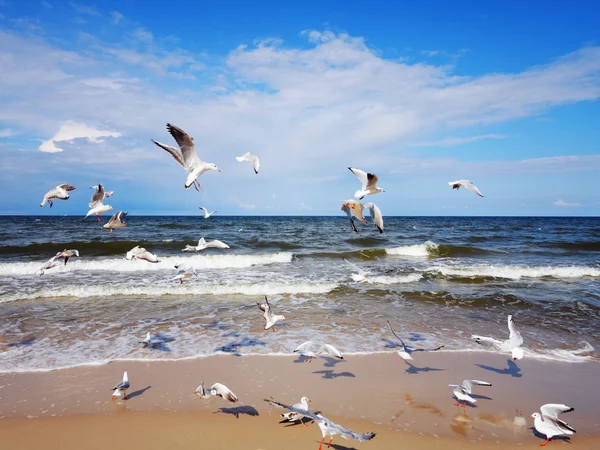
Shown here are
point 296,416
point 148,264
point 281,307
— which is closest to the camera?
point 296,416

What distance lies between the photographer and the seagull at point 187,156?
266 inches

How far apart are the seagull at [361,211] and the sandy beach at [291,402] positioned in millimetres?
2575

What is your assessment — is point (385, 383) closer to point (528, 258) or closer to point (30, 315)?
point (30, 315)

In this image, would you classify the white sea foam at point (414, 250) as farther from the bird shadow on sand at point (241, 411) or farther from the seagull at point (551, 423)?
the bird shadow on sand at point (241, 411)

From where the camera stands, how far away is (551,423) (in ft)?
13.9

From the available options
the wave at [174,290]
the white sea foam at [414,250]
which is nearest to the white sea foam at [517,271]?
the white sea foam at [414,250]

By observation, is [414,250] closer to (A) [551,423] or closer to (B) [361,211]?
(B) [361,211]

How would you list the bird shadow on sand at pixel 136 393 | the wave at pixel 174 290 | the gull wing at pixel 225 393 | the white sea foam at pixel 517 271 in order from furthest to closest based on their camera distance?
the white sea foam at pixel 517 271 → the wave at pixel 174 290 → the bird shadow on sand at pixel 136 393 → the gull wing at pixel 225 393

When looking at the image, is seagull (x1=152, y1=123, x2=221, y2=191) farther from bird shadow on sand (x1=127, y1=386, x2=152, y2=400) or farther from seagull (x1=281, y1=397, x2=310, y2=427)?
seagull (x1=281, y1=397, x2=310, y2=427)

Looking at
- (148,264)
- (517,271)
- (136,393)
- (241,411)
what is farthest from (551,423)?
(148,264)

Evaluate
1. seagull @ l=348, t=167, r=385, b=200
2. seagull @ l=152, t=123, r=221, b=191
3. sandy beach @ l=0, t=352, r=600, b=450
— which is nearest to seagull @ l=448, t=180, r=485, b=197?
seagull @ l=348, t=167, r=385, b=200

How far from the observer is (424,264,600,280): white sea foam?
53.0 feet

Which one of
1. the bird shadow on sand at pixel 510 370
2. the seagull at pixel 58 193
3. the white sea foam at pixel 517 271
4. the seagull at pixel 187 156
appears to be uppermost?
the seagull at pixel 187 156

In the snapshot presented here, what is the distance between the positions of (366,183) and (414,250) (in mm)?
18628
